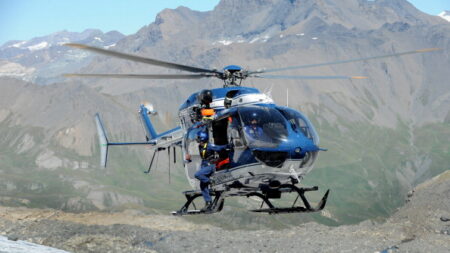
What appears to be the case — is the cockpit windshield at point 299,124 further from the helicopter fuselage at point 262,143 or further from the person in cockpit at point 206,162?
the person in cockpit at point 206,162

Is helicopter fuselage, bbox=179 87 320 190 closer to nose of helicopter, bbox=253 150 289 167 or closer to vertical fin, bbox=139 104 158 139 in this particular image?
nose of helicopter, bbox=253 150 289 167

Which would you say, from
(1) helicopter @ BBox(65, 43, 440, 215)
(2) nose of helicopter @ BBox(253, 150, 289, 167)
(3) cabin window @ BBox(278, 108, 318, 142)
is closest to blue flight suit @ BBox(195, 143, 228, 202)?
(1) helicopter @ BBox(65, 43, 440, 215)

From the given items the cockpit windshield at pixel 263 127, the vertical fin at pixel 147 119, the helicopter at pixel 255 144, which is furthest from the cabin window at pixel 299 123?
the vertical fin at pixel 147 119

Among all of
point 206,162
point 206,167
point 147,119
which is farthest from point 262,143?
point 147,119

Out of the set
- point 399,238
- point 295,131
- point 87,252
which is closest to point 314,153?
point 295,131

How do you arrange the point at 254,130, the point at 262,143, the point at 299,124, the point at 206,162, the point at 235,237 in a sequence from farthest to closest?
the point at 235,237, the point at 206,162, the point at 299,124, the point at 254,130, the point at 262,143

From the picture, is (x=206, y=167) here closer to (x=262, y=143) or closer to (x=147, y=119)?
(x=262, y=143)

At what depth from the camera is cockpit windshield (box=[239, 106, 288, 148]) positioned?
1145 inches

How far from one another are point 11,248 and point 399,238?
35454mm

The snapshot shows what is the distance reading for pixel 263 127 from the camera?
2938 centimetres

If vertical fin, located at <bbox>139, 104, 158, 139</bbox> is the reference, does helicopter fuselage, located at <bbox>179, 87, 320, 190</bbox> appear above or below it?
above

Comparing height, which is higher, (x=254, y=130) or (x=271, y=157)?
(x=254, y=130)

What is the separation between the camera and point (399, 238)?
175 feet

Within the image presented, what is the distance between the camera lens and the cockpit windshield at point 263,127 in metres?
29.1
